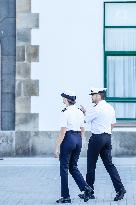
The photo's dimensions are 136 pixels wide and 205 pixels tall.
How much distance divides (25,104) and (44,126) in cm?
71

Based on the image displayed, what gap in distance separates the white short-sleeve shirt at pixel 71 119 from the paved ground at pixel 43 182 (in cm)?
121

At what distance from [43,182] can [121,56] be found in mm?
5773

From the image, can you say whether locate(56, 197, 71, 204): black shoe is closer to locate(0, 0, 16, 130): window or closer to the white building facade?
the white building facade

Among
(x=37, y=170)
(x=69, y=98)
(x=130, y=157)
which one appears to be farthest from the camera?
(x=130, y=157)

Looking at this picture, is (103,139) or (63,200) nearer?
(63,200)

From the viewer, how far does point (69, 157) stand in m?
12.4

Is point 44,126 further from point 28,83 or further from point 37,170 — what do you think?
point 37,170

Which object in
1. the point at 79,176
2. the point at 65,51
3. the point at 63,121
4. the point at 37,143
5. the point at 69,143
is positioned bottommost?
the point at 79,176

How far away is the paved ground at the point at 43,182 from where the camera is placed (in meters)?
12.6

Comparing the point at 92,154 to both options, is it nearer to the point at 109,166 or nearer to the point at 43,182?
the point at 109,166

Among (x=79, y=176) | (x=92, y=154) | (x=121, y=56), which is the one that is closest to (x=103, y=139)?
(x=92, y=154)

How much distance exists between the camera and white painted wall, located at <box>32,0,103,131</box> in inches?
752

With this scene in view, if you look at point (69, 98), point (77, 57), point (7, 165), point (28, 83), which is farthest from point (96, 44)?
point (69, 98)

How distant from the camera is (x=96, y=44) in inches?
754
